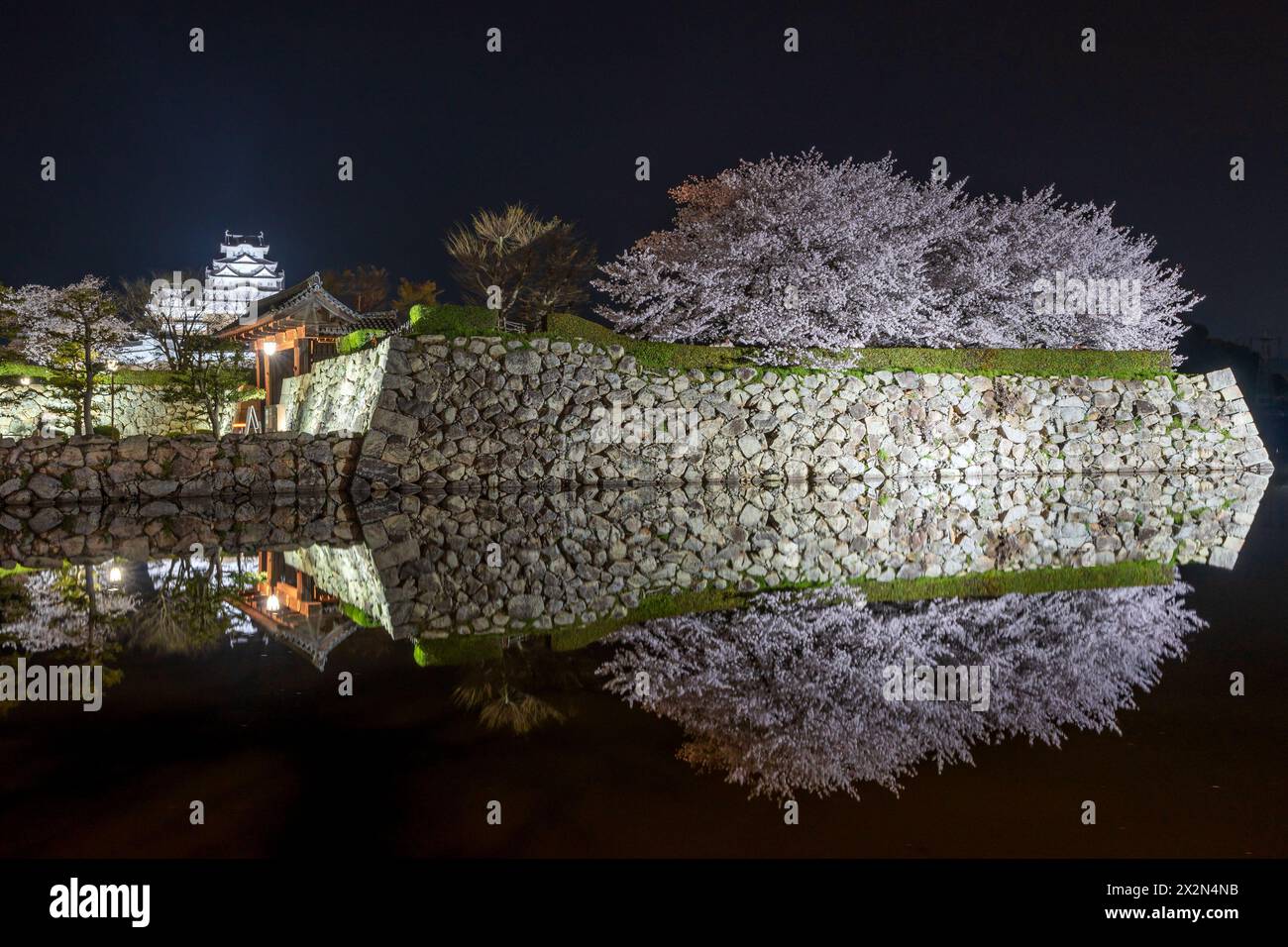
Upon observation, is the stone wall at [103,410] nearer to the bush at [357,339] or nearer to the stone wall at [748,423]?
the bush at [357,339]

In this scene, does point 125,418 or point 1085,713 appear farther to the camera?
point 125,418

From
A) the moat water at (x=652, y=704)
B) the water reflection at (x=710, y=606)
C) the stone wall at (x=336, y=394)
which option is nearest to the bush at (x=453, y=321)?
the stone wall at (x=336, y=394)

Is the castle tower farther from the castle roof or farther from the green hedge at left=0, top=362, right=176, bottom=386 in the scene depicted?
the castle roof

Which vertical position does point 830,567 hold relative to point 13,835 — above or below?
above

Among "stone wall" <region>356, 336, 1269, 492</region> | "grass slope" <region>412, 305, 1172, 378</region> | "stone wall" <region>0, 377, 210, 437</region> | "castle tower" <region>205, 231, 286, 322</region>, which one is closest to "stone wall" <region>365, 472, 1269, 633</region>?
"stone wall" <region>356, 336, 1269, 492</region>

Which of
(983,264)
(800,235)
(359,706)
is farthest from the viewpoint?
(983,264)

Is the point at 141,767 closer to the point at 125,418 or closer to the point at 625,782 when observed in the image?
A: the point at 625,782
